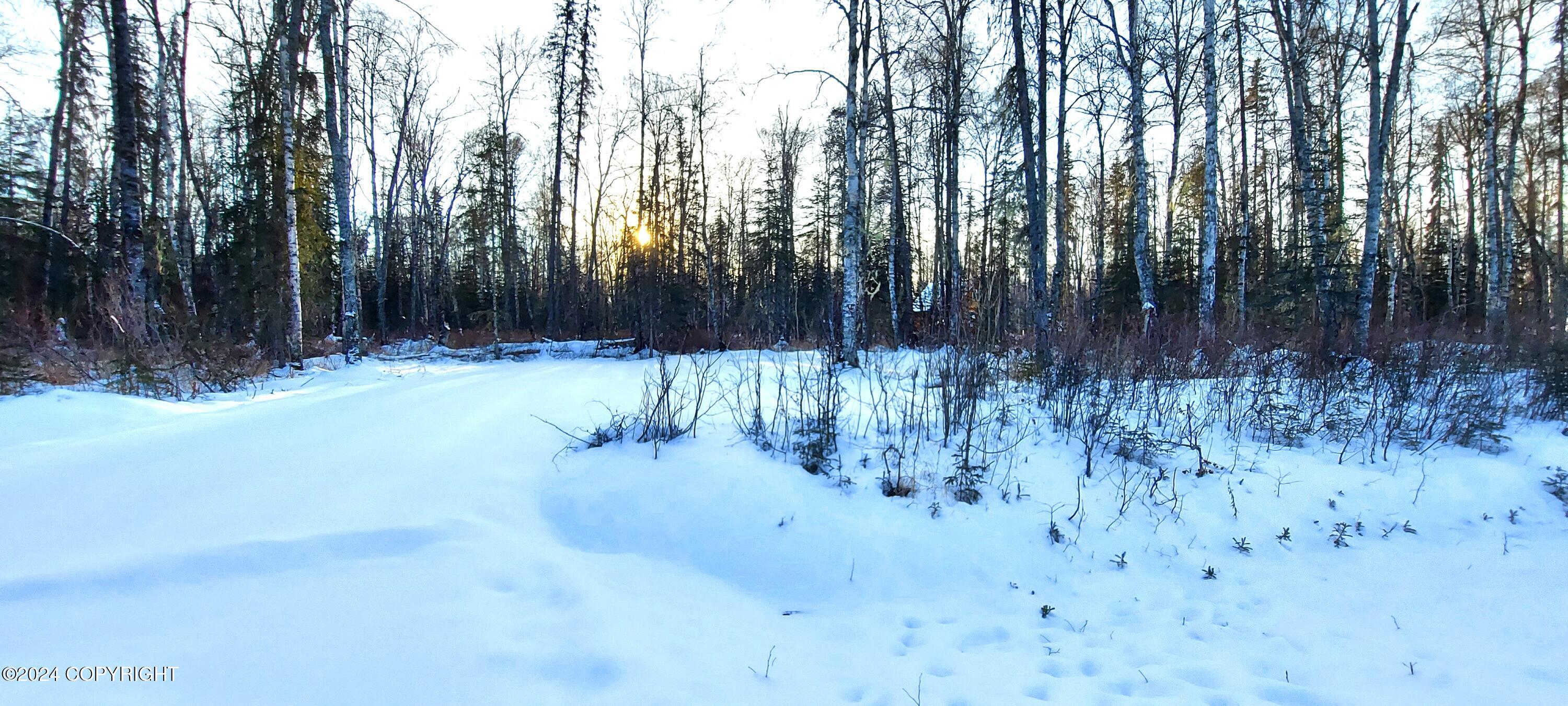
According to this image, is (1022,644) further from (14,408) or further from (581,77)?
(581,77)

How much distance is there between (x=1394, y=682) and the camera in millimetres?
2377

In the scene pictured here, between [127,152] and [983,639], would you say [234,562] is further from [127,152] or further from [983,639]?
[127,152]

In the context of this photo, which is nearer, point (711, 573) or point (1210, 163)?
point (711, 573)

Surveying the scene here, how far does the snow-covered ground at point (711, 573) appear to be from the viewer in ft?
6.62

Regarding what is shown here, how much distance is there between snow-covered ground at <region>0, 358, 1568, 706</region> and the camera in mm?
2018

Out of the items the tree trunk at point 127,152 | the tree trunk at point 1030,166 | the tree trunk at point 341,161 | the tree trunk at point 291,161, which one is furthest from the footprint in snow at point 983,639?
the tree trunk at point 341,161

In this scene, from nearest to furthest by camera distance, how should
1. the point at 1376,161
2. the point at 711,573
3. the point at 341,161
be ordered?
the point at 711,573
the point at 1376,161
the point at 341,161

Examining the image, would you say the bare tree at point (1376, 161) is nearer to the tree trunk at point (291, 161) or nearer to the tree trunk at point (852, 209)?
the tree trunk at point (852, 209)

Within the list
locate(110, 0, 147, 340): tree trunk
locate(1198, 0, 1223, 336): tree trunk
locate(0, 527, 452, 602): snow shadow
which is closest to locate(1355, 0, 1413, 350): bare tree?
locate(1198, 0, 1223, 336): tree trunk

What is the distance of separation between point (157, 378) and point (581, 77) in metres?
14.9

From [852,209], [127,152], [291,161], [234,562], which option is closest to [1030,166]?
[852,209]

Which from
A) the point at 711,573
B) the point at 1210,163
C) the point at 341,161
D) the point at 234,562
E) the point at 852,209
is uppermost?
the point at 341,161

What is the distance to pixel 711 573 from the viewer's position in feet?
10.4

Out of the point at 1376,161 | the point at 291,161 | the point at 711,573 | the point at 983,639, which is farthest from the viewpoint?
the point at 291,161
